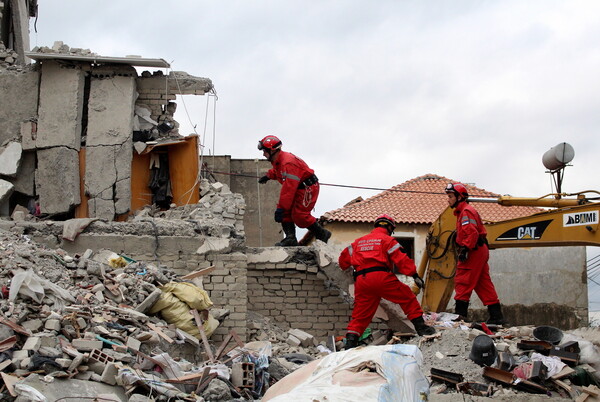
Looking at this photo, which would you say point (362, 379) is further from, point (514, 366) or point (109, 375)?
point (514, 366)

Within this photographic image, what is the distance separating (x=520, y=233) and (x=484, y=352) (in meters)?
2.32

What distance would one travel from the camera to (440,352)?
8773 millimetres

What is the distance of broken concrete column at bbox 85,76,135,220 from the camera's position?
1152 centimetres

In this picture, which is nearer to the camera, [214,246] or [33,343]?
[33,343]

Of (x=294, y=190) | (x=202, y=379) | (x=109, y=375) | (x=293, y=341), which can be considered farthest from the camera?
(x=294, y=190)

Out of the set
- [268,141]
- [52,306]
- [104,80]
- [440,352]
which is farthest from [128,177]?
[440,352]

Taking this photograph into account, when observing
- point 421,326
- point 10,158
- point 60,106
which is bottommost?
point 421,326

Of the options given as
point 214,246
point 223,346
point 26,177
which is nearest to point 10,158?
point 26,177

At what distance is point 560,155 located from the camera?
10.1 m

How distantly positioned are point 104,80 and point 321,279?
14.3 feet

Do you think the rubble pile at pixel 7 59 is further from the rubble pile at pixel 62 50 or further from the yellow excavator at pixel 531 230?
the yellow excavator at pixel 531 230

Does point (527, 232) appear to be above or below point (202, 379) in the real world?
above

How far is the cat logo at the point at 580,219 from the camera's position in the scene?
9109 mm

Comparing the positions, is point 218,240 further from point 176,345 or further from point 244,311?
point 176,345
